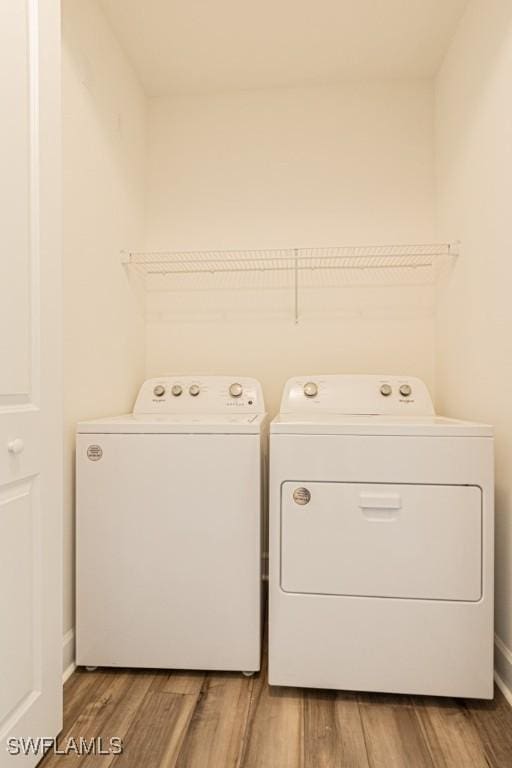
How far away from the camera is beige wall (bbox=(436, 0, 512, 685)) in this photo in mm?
1507

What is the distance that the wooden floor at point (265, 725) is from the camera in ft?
3.93

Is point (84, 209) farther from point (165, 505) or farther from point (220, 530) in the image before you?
point (220, 530)

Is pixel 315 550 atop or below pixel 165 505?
below

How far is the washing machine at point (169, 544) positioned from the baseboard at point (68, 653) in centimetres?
4

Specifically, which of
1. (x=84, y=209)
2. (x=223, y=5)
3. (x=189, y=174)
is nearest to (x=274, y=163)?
(x=189, y=174)

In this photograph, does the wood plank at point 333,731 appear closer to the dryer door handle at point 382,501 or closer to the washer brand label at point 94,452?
A: the dryer door handle at point 382,501

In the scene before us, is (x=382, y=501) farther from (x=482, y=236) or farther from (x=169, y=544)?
(x=482, y=236)

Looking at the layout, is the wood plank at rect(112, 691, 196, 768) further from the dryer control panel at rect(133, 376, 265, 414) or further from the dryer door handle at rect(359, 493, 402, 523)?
the dryer control panel at rect(133, 376, 265, 414)

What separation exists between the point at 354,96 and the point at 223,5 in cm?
77

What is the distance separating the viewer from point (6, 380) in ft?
3.41

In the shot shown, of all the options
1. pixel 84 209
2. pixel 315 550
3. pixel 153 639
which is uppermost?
pixel 84 209

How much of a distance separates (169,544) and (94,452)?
1.30 ft

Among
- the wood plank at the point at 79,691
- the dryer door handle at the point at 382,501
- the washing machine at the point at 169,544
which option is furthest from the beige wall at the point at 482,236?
the wood plank at the point at 79,691

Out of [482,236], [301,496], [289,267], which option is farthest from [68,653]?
[482,236]
